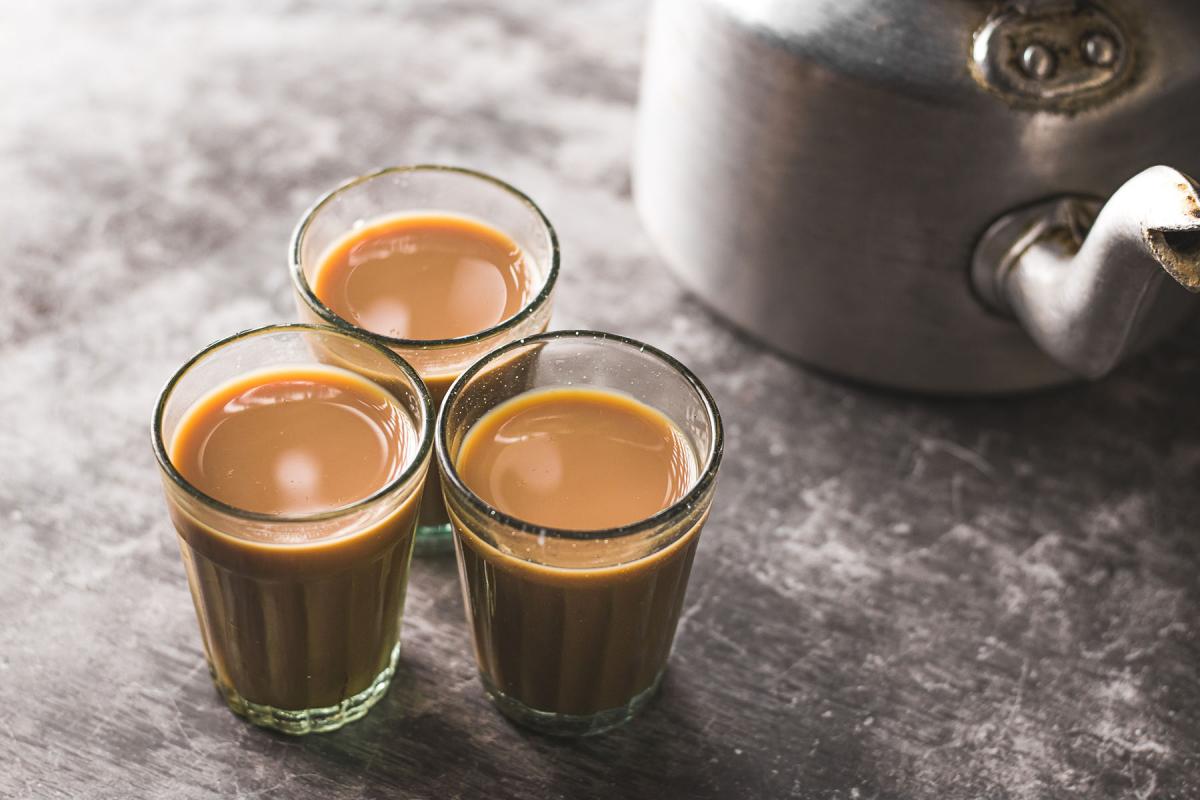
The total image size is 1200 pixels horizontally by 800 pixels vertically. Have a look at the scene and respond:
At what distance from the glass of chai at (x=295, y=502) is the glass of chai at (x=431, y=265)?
40 mm

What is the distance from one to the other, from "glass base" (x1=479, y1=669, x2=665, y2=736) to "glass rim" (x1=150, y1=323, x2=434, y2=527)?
0.18 m

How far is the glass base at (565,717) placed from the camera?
2.63ft

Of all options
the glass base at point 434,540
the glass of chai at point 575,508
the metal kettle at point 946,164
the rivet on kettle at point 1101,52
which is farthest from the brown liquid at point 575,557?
the rivet on kettle at point 1101,52

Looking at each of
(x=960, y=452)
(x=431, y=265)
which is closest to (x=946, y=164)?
(x=960, y=452)

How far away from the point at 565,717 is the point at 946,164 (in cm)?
43

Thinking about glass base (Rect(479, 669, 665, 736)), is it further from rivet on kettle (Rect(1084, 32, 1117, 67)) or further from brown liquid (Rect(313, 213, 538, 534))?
rivet on kettle (Rect(1084, 32, 1117, 67))

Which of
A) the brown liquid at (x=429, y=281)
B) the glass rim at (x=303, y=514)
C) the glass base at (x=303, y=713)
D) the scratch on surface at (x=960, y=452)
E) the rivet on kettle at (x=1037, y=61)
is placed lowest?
the glass base at (x=303, y=713)

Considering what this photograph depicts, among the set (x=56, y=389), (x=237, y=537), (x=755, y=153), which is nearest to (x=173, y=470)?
(x=237, y=537)

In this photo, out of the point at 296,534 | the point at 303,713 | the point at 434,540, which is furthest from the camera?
the point at 434,540

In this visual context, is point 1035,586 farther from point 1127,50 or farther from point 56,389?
point 56,389

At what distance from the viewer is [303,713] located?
79 centimetres

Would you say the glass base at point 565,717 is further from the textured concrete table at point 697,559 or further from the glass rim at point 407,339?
the glass rim at point 407,339

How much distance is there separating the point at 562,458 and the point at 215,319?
409 millimetres

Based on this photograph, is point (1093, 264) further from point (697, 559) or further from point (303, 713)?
point (303, 713)
